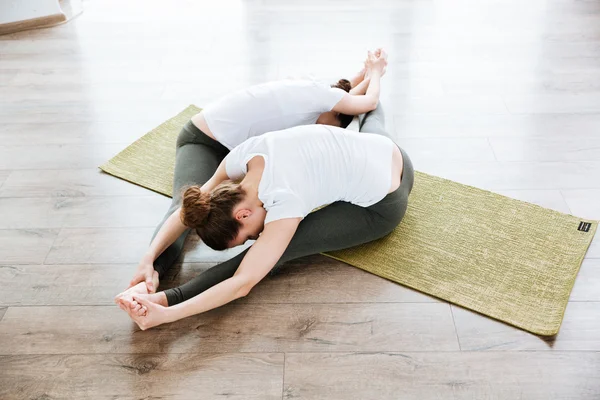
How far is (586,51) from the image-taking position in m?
3.14

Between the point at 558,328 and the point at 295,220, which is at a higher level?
the point at 295,220

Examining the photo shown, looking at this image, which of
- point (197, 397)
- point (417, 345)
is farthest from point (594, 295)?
point (197, 397)

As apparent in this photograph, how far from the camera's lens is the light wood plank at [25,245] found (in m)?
1.99

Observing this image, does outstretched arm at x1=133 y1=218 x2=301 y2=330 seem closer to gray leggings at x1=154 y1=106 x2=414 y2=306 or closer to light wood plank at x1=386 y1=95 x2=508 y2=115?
gray leggings at x1=154 y1=106 x2=414 y2=306

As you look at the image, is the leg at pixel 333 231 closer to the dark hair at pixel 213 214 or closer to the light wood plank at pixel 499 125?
the dark hair at pixel 213 214

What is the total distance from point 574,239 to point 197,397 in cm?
128

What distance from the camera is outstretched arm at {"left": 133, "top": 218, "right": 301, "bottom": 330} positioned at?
1664mm

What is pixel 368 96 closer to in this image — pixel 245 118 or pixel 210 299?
pixel 245 118

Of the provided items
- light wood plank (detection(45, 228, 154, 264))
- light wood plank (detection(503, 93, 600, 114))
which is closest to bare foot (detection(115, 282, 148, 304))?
light wood plank (detection(45, 228, 154, 264))

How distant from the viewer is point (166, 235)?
1880 mm

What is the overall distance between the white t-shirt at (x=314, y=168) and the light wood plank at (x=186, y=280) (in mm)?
222

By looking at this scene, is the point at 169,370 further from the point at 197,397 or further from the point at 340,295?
the point at 340,295

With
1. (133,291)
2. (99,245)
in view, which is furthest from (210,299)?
(99,245)

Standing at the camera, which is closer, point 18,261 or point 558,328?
point 558,328
